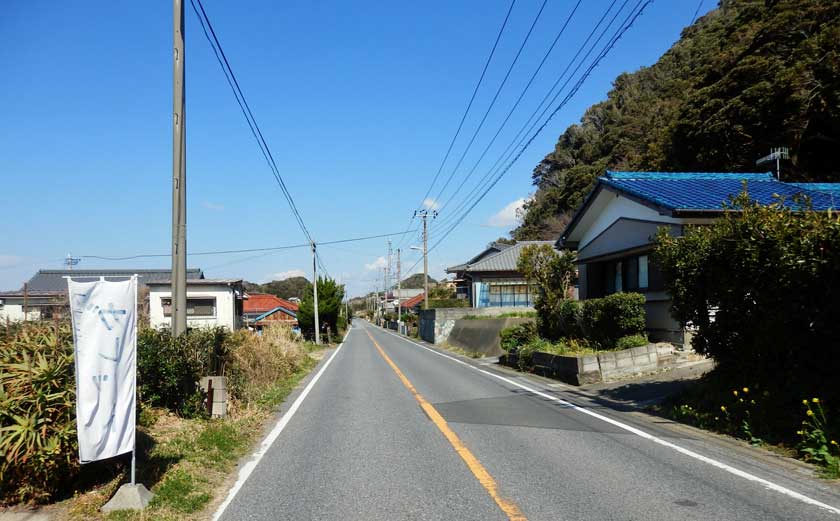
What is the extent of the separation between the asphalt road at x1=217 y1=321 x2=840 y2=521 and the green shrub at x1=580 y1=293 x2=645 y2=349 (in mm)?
4935

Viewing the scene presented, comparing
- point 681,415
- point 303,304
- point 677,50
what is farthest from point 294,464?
point 677,50

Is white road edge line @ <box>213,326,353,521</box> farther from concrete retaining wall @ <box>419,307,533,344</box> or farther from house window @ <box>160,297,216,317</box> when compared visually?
concrete retaining wall @ <box>419,307,533,344</box>

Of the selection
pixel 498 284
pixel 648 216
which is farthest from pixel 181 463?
pixel 498 284

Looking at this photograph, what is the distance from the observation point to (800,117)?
23.0 m

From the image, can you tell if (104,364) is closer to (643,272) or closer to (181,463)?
(181,463)

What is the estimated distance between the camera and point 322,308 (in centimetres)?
4975

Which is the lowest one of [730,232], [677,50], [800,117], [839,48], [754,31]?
[730,232]

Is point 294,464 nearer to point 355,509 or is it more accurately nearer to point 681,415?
point 355,509

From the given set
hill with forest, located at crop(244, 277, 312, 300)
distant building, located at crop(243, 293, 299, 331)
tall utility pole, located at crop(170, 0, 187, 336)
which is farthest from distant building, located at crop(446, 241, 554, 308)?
hill with forest, located at crop(244, 277, 312, 300)

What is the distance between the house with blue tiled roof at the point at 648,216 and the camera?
1499 cm

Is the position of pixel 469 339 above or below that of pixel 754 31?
below

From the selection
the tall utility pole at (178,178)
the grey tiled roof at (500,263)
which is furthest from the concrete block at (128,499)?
the grey tiled roof at (500,263)

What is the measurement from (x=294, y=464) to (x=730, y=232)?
22.8 ft

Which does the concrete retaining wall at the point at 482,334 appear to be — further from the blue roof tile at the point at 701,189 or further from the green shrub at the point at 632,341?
the green shrub at the point at 632,341
